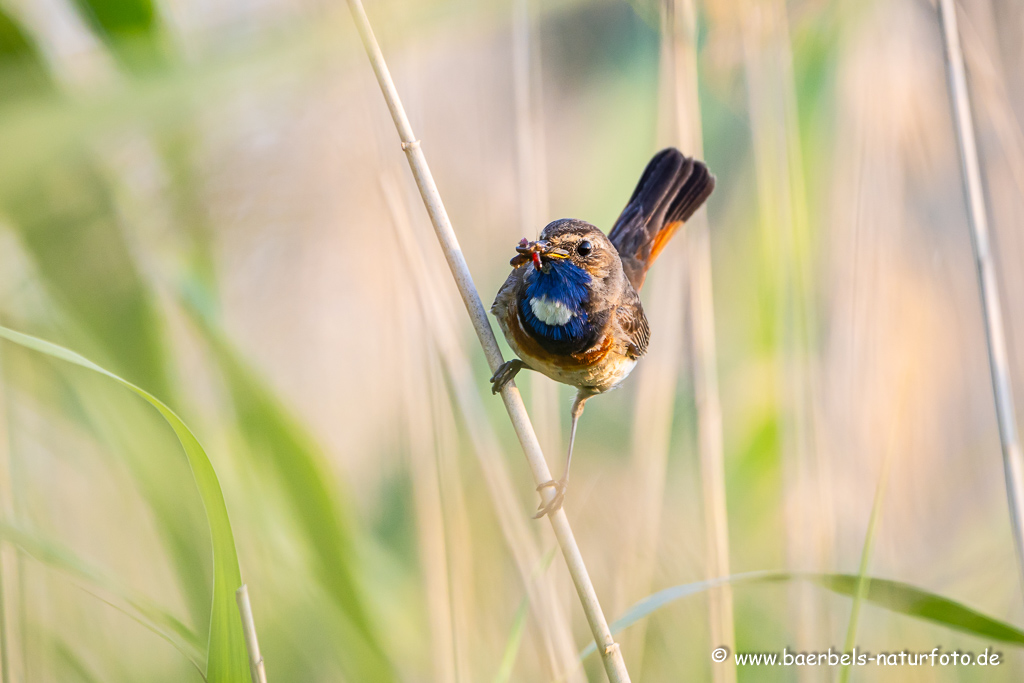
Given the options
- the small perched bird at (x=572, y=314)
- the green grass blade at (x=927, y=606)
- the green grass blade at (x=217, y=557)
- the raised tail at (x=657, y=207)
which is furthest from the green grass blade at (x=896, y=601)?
the raised tail at (x=657, y=207)

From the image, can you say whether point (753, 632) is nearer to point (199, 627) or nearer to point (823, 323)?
point (823, 323)

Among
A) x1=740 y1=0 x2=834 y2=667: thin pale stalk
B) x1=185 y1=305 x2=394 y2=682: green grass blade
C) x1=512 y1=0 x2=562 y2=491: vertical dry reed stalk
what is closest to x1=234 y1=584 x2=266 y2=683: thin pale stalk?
x1=185 y1=305 x2=394 y2=682: green grass blade

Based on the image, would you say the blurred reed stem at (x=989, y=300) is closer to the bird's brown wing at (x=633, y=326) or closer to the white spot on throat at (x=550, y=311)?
the bird's brown wing at (x=633, y=326)

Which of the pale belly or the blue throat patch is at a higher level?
the blue throat patch

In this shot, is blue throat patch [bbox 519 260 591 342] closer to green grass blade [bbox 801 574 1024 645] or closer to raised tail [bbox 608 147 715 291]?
raised tail [bbox 608 147 715 291]

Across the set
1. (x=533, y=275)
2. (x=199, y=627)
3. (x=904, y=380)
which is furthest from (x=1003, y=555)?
(x=199, y=627)

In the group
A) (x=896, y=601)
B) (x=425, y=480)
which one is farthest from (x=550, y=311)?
A: (x=896, y=601)
